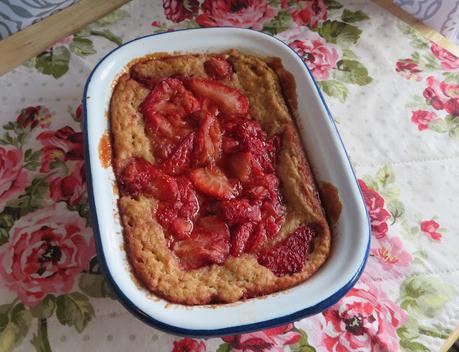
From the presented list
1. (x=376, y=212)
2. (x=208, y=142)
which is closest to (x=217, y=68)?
(x=208, y=142)

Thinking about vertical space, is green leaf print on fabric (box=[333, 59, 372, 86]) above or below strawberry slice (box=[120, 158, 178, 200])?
above

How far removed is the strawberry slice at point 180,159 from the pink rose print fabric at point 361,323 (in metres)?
0.46

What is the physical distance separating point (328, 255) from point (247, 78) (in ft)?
1.75

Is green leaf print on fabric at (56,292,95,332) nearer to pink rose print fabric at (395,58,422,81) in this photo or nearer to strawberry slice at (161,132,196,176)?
strawberry slice at (161,132,196,176)

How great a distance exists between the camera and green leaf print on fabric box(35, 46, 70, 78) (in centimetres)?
148

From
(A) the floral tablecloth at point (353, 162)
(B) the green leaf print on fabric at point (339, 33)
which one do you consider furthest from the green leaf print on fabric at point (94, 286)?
(B) the green leaf print on fabric at point (339, 33)

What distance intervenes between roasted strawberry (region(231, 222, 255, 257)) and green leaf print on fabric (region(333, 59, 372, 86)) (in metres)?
0.69

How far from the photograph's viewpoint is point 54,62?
1495 mm

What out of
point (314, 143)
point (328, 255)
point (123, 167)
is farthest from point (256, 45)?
point (328, 255)

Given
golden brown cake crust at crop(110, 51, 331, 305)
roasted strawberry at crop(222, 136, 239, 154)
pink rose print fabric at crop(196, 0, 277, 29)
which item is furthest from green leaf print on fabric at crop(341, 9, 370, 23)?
roasted strawberry at crop(222, 136, 239, 154)

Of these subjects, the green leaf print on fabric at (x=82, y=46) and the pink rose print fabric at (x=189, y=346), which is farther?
the green leaf print on fabric at (x=82, y=46)

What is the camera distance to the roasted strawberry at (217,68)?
4.41 ft

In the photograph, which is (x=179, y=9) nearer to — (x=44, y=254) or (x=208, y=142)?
(x=208, y=142)

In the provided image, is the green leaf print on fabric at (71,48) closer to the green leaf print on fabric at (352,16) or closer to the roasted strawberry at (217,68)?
the roasted strawberry at (217,68)
